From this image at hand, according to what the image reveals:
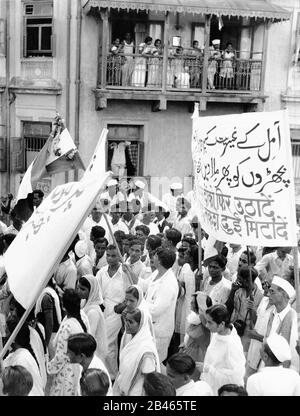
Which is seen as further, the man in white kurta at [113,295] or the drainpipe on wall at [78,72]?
the drainpipe on wall at [78,72]

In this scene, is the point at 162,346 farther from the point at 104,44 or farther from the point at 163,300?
the point at 104,44

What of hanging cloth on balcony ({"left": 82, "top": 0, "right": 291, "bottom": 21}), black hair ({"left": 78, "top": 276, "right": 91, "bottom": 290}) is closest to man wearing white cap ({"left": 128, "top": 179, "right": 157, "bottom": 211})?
hanging cloth on balcony ({"left": 82, "top": 0, "right": 291, "bottom": 21})

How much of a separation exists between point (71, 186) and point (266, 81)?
12333 millimetres

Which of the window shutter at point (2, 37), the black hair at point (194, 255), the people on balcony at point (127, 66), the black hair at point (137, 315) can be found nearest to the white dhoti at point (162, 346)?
the black hair at point (194, 255)

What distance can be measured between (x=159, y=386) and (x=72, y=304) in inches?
51.9

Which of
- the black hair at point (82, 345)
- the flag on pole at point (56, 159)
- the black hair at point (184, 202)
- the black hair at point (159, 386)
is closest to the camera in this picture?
the black hair at point (159, 386)

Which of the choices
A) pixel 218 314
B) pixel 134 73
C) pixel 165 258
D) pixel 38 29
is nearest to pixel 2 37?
pixel 38 29

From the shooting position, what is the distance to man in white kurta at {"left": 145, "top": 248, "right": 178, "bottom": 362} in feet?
18.3

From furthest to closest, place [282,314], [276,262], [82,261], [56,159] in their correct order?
[56,159] → [276,262] → [82,261] → [282,314]

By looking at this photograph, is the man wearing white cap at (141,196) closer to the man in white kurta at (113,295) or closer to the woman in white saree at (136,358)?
the man in white kurta at (113,295)

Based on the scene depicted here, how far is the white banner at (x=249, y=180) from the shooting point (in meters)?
4.66

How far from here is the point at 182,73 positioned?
14.5m

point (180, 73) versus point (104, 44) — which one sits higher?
point (104, 44)

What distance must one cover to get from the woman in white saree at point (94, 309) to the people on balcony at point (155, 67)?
31.8 feet
